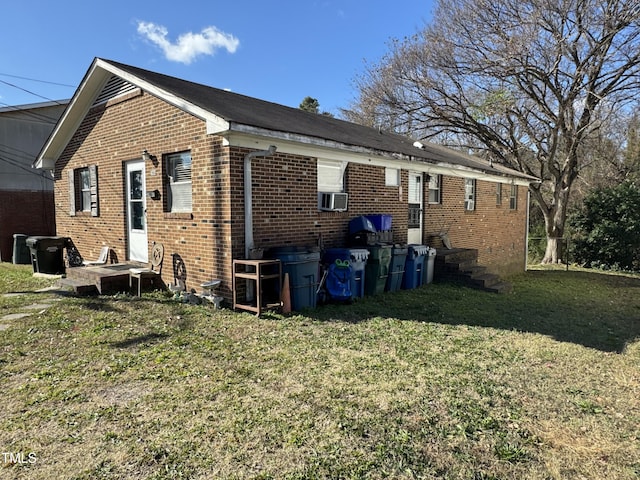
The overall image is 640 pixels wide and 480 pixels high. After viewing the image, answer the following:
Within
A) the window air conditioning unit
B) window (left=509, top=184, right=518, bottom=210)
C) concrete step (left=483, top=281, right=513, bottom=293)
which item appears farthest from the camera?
window (left=509, top=184, right=518, bottom=210)

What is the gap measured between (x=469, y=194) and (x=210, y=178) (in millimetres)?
9051

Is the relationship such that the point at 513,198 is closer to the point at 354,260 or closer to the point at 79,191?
the point at 354,260

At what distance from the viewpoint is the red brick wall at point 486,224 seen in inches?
473

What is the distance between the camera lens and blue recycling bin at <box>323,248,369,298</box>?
25.3 ft

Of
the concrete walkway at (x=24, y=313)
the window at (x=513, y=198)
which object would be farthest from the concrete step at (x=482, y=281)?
the concrete walkway at (x=24, y=313)

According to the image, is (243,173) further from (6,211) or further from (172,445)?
(6,211)

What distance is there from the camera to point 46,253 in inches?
416

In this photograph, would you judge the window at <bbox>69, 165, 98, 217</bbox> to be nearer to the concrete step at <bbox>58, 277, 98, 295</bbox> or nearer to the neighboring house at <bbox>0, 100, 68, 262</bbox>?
the concrete step at <bbox>58, 277, 98, 295</bbox>

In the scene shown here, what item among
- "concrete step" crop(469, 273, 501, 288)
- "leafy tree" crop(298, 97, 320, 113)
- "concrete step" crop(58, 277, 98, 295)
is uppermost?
"leafy tree" crop(298, 97, 320, 113)

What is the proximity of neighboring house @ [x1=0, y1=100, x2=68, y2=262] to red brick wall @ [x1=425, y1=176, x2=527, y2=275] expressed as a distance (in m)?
14.1

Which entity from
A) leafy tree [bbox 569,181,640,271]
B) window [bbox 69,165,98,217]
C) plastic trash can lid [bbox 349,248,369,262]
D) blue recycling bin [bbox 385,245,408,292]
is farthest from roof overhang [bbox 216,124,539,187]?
leafy tree [bbox 569,181,640,271]

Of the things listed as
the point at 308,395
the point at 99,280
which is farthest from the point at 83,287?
the point at 308,395

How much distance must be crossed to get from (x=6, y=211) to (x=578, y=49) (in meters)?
21.6

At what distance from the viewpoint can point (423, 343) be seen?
5648 mm
